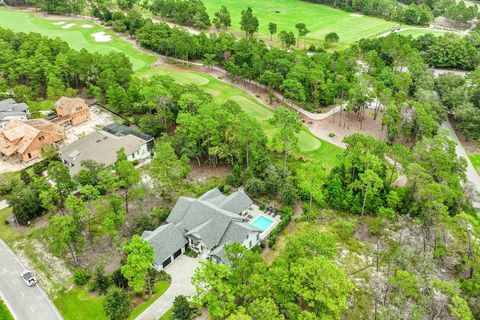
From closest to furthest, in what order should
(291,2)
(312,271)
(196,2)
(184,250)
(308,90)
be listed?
(312,271) < (184,250) < (308,90) < (196,2) < (291,2)

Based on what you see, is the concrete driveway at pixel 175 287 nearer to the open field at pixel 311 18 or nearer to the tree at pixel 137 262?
the tree at pixel 137 262

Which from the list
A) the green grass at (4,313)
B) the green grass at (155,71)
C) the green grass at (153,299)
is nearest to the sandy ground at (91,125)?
the green grass at (155,71)

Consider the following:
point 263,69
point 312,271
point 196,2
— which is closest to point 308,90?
point 263,69

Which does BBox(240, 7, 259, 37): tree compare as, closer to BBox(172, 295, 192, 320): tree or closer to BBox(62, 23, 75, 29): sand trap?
BBox(62, 23, 75, 29): sand trap

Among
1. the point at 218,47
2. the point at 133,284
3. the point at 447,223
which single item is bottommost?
the point at 133,284

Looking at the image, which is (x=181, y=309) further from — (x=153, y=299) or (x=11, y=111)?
(x=11, y=111)

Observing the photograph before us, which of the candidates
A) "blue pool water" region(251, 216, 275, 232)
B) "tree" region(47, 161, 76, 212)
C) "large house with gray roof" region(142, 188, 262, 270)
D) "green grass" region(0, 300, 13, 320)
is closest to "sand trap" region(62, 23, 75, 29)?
"tree" region(47, 161, 76, 212)

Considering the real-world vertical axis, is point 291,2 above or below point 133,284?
above

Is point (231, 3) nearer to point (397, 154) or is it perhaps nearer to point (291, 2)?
point (291, 2)
